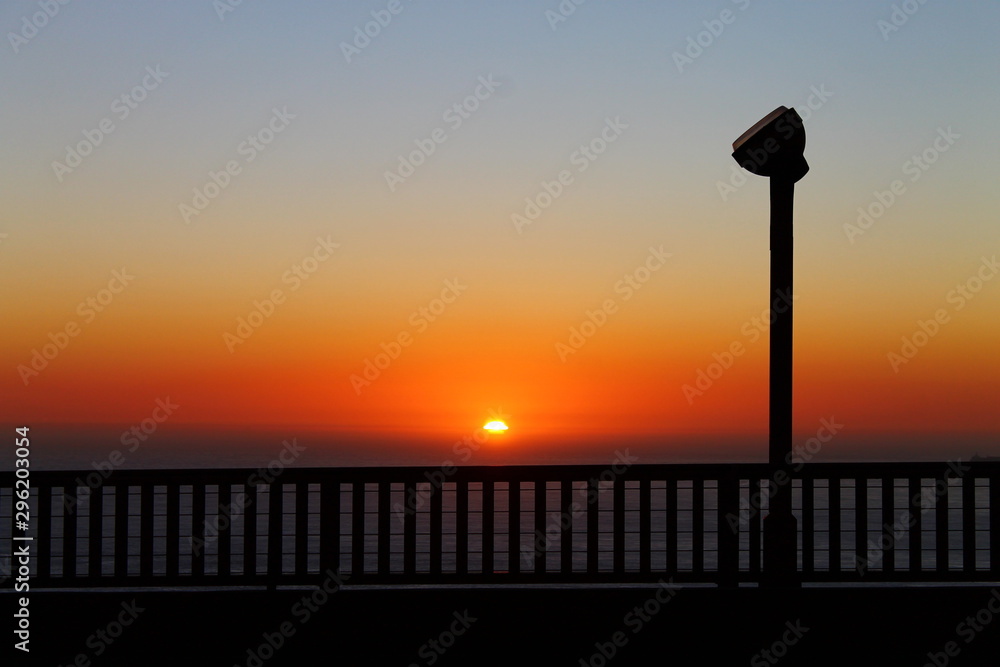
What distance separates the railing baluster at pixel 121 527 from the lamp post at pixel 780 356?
4.61 m

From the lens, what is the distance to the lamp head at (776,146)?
765 cm

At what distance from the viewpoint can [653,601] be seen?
291 inches

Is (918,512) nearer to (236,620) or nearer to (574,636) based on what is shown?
(574,636)

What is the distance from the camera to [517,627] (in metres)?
6.87

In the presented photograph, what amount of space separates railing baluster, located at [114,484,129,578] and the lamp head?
5.06 meters

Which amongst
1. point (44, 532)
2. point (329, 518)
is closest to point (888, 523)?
point (329, 518)

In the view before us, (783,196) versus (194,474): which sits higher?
(783,196)

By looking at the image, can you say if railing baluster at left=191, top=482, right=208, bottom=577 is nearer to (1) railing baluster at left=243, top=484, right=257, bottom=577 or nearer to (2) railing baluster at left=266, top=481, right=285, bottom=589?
(1) railing baluster at left=243, top=484, right=257, bottom=577

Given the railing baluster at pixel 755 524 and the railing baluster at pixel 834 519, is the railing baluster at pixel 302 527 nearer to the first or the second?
the railing baluster at pixel 755 524

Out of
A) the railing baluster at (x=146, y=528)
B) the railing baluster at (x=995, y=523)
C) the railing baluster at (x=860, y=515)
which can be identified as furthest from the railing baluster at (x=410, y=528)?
the railing baluster at (x=995, y=523)

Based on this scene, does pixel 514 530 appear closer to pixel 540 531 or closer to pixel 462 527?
pixel 540 531

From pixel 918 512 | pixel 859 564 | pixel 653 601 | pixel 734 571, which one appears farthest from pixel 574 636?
pixel 918 512

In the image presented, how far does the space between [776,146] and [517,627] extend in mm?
3842

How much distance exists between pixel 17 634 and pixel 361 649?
2.15 metres
